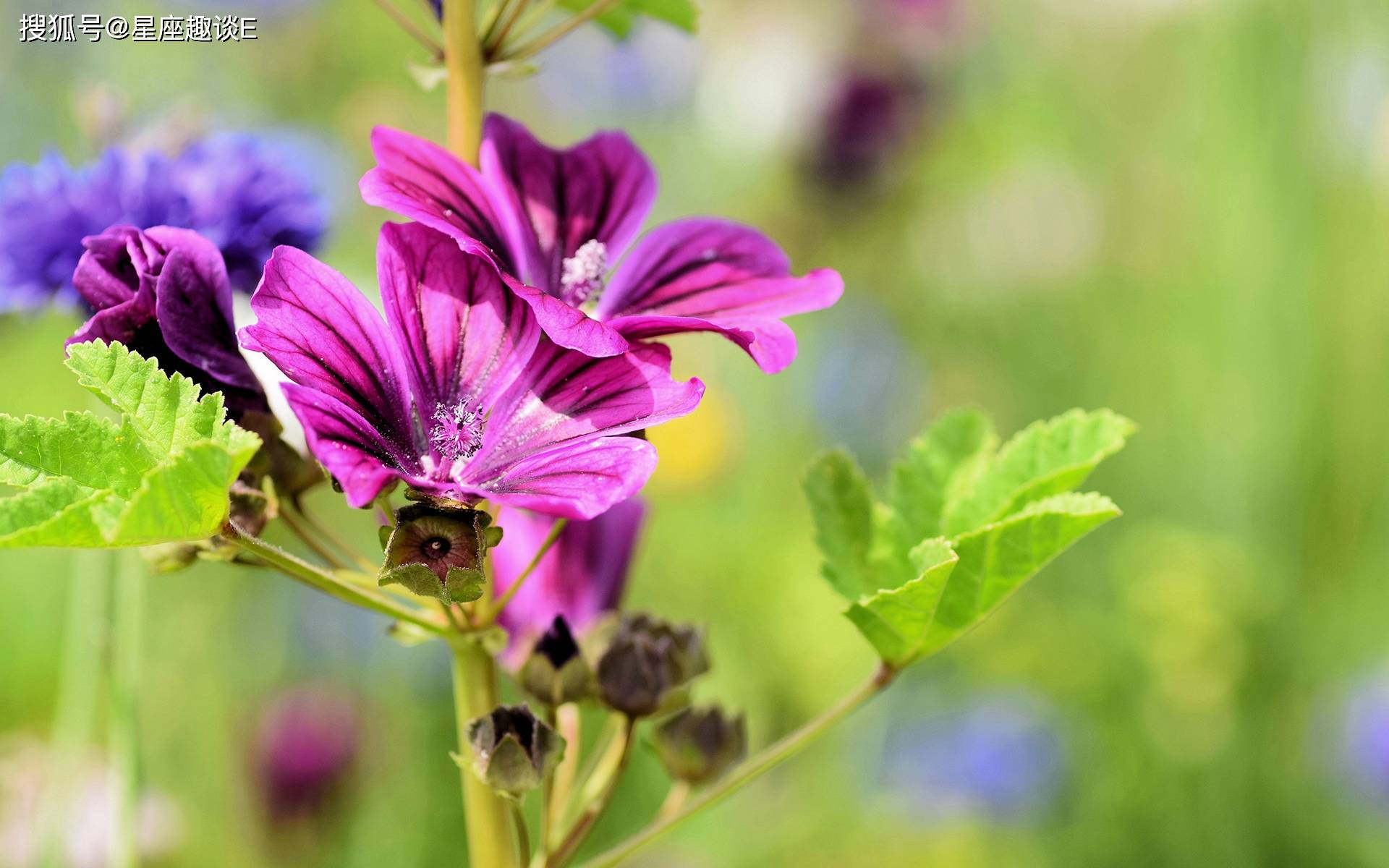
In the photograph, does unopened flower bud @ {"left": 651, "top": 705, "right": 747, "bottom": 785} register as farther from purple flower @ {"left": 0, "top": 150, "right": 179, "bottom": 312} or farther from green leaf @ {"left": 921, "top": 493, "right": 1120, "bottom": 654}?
purple flower @ {"left": 0, "top": 150, "right": 179, "bottom": 312}

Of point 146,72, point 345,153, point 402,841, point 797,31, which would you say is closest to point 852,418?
point 797,31

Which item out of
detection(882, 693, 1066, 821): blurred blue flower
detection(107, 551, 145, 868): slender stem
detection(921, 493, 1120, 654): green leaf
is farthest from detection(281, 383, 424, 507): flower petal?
detection(882, 693, 1066, 821): blurred blue flower

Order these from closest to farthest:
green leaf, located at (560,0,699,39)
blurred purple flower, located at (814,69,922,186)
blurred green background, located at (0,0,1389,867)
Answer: green leaf, located at (560,0,699,39), blurred green background, located at (0,0,1389,867), blurred purple flower, located at (814,69,922,186)

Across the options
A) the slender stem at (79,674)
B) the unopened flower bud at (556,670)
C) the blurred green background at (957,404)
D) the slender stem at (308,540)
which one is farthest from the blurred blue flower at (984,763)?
the slender stem at (308,540)

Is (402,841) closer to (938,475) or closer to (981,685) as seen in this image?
(981,685)

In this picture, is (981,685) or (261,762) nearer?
(261,762)

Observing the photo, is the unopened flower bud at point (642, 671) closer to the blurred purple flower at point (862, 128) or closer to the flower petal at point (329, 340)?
the flower petal at point (329, 340)
